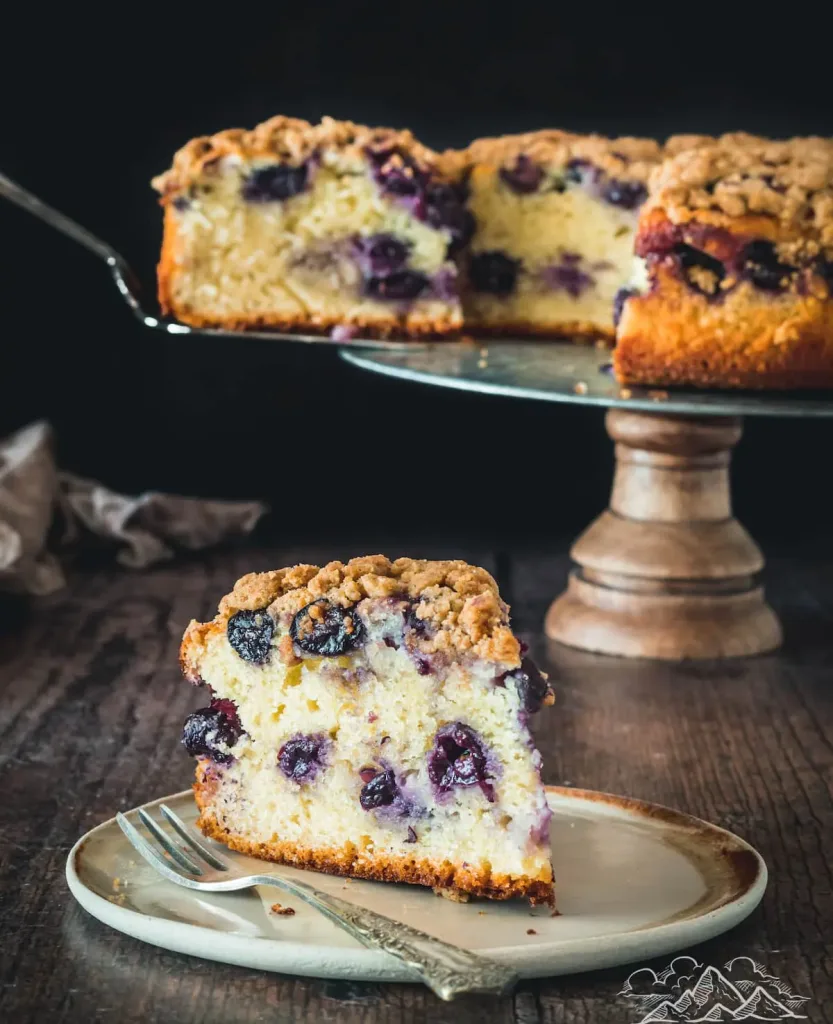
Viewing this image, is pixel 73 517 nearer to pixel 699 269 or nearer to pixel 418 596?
pixel 699 269

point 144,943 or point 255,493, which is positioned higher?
point 144,943

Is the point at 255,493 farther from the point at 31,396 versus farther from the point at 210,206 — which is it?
the point at 210,206

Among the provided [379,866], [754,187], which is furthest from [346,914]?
[754,187]

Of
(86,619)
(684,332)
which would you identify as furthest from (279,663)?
(86,619)

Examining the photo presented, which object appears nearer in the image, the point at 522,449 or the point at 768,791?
the point at 768,791

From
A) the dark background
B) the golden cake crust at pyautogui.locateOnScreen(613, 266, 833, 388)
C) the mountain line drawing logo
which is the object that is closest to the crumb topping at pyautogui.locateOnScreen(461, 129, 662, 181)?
the dark background

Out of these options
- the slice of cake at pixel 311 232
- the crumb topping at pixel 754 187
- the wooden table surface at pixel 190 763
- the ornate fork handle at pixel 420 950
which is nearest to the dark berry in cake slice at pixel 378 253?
the slice of cake at pixel 311 232

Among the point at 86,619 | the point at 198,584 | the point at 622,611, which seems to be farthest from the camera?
the point at 198,584
